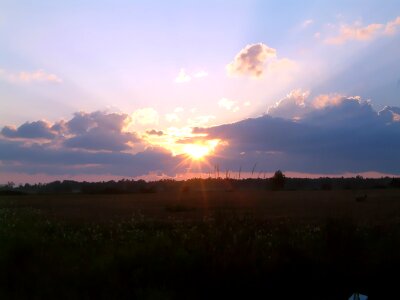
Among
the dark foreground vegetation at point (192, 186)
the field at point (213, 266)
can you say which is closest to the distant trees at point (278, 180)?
the dark foreground vegetation at point (192, 186)

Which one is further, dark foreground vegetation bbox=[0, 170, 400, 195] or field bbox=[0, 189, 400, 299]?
dark foreground vegetation bbox=[0, 170, 400, 195]

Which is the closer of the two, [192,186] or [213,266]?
[213,266]

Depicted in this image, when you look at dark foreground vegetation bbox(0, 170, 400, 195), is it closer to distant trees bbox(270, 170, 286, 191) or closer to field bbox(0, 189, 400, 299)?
distant trees bbox(270, 170, 286, 191)

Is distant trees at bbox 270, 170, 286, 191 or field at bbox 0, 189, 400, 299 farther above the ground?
distant trees at bbox 270, 170, 286, 191

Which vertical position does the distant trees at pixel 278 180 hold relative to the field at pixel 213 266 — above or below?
above

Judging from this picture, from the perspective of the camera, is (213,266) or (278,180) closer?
(213,266)

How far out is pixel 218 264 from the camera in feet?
39.4

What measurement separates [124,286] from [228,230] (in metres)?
3.69

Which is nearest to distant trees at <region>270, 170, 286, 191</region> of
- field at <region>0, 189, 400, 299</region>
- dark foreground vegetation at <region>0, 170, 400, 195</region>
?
dark foreground vegetation at <region>0, 170, 400, 195</region>

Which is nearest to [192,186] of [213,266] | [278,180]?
[278,180]

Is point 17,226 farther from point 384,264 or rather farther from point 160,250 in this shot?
point 384,264

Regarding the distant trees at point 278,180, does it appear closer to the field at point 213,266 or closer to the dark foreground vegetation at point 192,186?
the dark foreground vegetation at point 192,186

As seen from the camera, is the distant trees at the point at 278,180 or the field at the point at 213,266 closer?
the field at the point at 213,266

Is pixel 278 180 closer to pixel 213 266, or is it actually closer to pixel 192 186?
pixel 192 186
